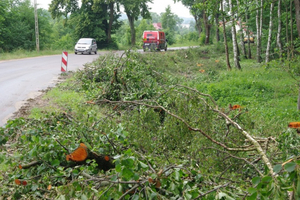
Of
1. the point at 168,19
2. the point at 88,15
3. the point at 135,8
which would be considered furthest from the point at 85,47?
the point at 168,19

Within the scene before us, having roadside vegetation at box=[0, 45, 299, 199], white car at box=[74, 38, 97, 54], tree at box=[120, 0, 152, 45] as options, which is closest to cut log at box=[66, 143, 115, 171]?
roadside vegetation at box=[0, 45, 299, 199]

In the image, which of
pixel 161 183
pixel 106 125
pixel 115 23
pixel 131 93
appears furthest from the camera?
pixel 115 23

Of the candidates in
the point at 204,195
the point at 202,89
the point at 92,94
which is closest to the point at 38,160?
the point at 204,195

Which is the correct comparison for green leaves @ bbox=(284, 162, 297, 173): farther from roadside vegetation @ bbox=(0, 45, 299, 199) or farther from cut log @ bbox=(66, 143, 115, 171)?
cut log @ bbox=(66, 143, 115, 171)

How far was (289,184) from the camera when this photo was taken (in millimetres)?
2330

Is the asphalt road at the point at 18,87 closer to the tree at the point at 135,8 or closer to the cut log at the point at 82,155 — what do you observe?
the cut log at the point at 82,155

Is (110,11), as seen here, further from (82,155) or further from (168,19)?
(168,19)

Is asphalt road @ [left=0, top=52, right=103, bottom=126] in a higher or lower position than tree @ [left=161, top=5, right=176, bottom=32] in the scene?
lower

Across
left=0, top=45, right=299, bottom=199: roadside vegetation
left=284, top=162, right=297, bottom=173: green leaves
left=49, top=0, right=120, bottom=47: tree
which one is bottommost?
left=0, top=45, right=299, bottom=199: roadside vegetation

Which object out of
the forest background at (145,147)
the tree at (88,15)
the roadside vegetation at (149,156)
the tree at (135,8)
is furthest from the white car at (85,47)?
the roadside vegetation at (149,156)

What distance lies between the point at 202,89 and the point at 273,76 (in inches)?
169

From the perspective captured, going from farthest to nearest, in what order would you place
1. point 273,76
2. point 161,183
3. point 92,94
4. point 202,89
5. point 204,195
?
point 273,76 < point 202,89 < point 92,94 < point 161,183 < point 204,195

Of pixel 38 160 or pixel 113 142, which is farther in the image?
pixel 113 142

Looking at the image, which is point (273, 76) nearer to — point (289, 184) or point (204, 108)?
point (204, 108)
